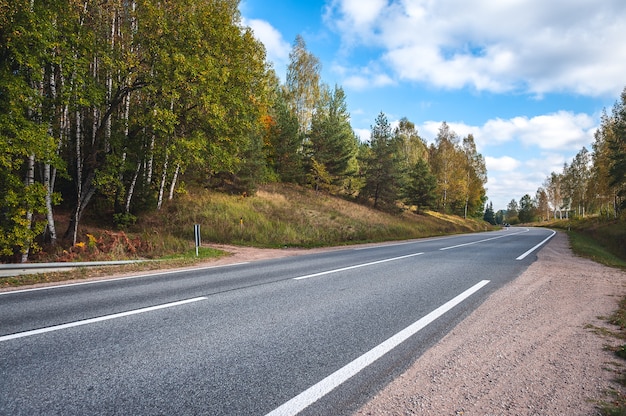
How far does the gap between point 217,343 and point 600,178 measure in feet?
172

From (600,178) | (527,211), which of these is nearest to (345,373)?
(600,178)

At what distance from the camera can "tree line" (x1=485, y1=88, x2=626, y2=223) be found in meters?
31.4

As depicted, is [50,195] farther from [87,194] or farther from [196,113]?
[196,113]

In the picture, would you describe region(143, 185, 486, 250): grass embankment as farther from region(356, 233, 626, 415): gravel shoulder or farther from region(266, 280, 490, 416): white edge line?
region(356, 233, 626, 415): gravel shoulder

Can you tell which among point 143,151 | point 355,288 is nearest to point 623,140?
point 355,288

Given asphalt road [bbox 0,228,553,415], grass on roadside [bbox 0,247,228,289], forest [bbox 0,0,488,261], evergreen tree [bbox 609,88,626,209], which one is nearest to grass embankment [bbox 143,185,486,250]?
forest [bbox 0,0,488,261]

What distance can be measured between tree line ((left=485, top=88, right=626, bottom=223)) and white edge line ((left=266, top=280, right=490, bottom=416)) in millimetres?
36640

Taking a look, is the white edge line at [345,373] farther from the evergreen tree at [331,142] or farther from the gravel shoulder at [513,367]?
the evergreen tree at [331,142]

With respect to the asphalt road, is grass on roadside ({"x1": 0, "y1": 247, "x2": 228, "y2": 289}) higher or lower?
lower

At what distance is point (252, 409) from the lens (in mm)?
2373

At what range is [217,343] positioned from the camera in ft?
11.9

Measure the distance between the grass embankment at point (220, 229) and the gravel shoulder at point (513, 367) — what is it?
29.1 ft

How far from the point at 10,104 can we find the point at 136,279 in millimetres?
6840

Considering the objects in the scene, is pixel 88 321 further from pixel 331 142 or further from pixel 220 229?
pixel 331 142
